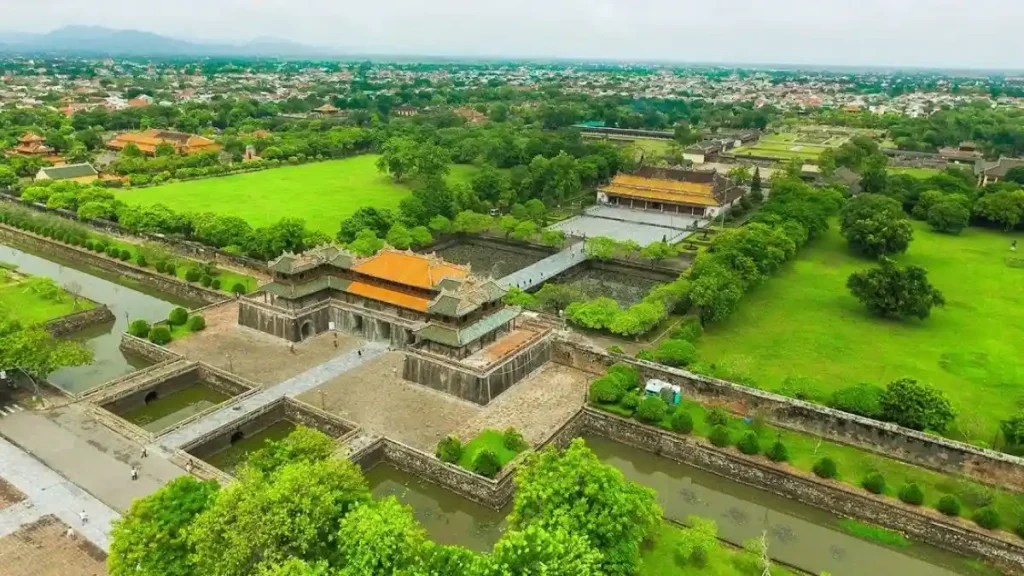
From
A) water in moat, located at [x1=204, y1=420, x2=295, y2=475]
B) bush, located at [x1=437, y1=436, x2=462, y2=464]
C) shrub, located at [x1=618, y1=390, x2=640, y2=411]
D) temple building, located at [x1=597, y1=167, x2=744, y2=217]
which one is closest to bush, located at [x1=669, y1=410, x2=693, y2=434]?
shrub, located at [x1=618, y1=390, x2=640, y2=411]

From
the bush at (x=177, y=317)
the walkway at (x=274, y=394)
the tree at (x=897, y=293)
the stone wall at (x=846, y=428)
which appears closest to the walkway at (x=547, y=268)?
the walkway at (x=274, y=394)

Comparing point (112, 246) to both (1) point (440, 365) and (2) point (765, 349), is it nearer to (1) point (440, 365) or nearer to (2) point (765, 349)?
(1) point (440, 365)

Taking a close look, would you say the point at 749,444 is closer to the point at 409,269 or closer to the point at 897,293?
the point at 409,269

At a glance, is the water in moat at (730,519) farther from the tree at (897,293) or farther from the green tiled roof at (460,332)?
the tree at (897,293)

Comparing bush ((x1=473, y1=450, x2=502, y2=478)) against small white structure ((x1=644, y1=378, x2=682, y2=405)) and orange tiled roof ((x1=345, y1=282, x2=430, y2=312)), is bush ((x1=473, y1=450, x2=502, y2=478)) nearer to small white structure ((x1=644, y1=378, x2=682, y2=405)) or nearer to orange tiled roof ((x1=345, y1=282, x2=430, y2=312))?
small white structure ((x1=644, y1=378, x2=682, y2=405))

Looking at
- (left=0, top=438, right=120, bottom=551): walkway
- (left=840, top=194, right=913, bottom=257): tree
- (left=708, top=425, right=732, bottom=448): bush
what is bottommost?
(left=0, top=438, right=120, bottom=551): walkway

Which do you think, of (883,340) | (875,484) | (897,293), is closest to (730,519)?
(875,484)
